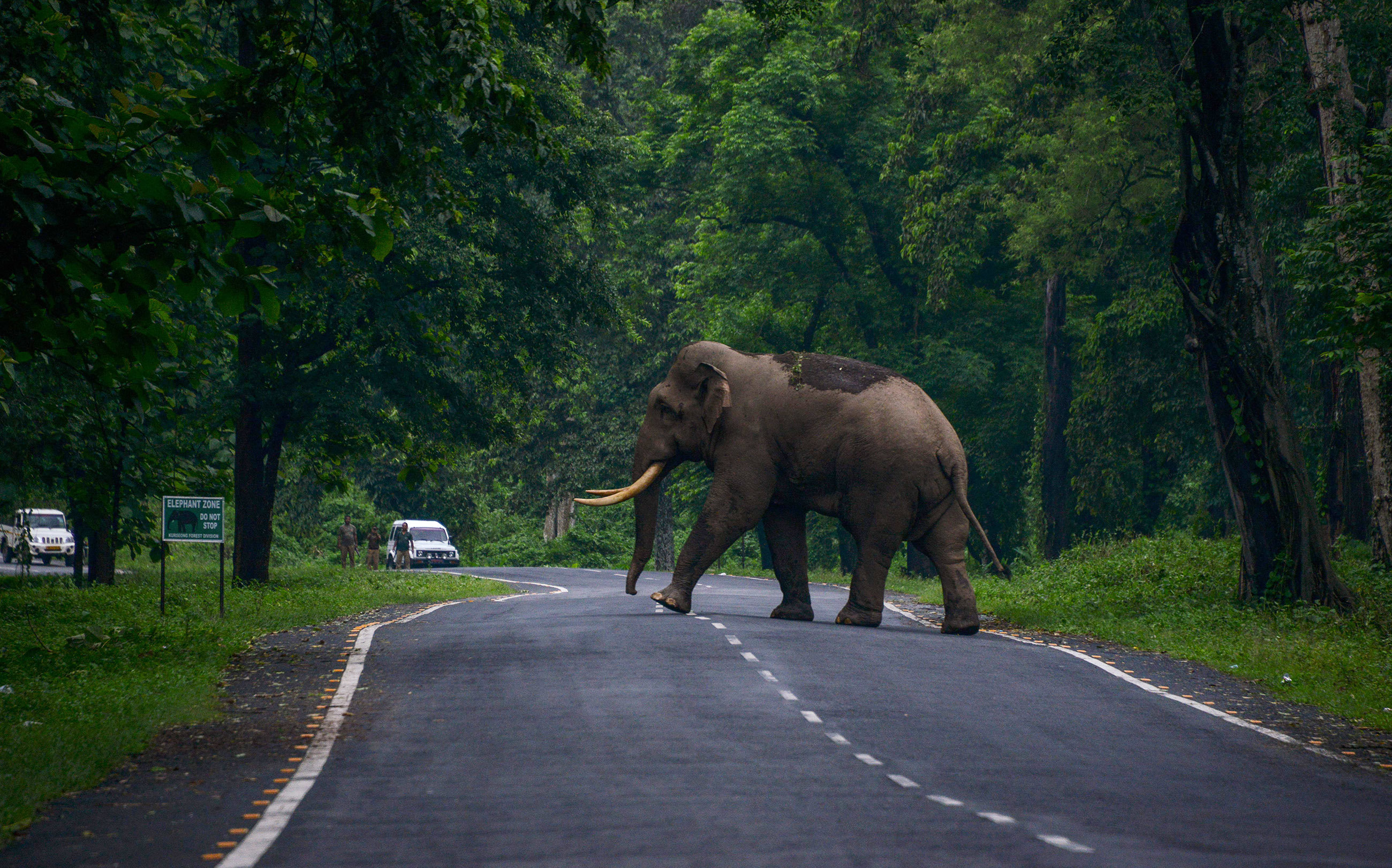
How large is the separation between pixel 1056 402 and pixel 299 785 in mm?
29577

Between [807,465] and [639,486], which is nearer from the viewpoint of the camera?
[807,465]

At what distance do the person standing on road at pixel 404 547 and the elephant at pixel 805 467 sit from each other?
28.8 m

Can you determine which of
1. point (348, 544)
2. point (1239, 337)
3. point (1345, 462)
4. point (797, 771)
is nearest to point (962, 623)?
point (1239, 337)

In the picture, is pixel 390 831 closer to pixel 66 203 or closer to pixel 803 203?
pixel 66 203

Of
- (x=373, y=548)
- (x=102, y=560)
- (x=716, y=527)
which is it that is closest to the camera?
(x=716, y=527)

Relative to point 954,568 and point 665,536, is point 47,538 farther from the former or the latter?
point 954,568

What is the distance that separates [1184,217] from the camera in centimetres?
2064

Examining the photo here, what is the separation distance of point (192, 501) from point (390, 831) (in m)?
12.2

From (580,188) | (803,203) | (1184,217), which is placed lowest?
(1184,217)

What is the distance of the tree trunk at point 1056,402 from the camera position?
35.3m

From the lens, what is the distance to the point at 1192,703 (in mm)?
12273

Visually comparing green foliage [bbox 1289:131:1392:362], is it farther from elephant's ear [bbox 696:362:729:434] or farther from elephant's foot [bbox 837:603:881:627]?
elephant's ear [bbox 696:362:729:434]

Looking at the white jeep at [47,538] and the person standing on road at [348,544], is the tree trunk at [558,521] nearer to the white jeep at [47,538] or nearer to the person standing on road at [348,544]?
the person standing on road at [348,544]

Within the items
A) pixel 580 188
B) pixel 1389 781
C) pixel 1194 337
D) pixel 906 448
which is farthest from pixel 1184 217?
pixel 1389 781
